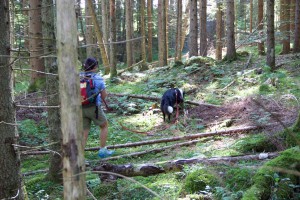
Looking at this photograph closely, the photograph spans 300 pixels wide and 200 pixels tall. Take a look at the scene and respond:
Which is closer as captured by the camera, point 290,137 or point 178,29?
point 290,137

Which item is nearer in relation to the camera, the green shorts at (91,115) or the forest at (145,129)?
the forest at (145,129)

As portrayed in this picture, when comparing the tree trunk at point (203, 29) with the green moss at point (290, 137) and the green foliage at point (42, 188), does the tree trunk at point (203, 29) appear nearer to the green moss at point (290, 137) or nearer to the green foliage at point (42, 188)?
the green moss at point (290, 137)

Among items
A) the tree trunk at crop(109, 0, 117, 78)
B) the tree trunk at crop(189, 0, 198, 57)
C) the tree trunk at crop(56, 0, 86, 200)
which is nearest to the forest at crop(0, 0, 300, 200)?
the tree trunk at crop(56, 0, 86, 200)

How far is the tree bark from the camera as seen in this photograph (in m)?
4.13

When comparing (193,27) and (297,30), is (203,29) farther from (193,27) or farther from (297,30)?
(297,30)

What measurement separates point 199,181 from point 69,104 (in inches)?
108

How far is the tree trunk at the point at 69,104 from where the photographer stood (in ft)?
9.32

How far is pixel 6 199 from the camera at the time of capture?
14.0 feet

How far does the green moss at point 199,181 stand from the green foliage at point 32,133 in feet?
17.9

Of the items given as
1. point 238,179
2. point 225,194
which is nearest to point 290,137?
point 238,179

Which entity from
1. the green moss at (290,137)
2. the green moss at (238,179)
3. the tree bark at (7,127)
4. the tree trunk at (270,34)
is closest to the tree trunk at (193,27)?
the tree trunk at (270,34)

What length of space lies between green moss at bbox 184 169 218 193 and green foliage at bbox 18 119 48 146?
5452 millimetres

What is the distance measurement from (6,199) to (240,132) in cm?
527

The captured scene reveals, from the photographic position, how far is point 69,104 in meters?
2.84
